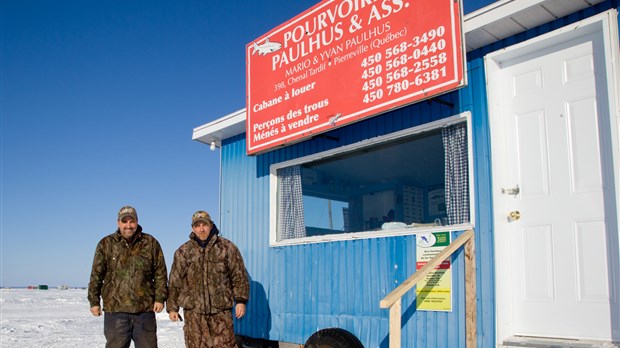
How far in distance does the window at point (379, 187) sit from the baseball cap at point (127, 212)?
6.24 ft

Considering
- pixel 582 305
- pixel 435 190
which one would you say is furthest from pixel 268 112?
pixel 582 305

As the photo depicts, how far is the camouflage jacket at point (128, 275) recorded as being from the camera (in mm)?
5719

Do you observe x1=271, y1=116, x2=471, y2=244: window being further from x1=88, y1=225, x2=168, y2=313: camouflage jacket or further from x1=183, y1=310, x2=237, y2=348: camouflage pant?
x1=88, y1=225, x2=168, y2=313: camouflage jacket

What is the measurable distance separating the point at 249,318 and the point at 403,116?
338cm

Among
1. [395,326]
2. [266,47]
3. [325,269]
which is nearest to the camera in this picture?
[395,326]

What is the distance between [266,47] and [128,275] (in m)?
3.18

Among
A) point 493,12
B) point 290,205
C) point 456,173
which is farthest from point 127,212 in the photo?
point 493,12

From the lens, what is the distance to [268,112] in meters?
6.92

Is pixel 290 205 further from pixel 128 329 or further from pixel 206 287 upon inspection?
pixel 128 329

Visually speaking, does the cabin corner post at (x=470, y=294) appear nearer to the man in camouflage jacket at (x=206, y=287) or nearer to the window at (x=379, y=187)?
A: the window at (x=379, y=187)

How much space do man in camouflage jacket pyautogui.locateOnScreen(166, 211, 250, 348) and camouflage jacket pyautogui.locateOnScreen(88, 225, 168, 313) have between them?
0.19 meters

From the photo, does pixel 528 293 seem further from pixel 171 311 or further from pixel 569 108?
pixel 171 311

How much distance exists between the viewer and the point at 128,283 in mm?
5754

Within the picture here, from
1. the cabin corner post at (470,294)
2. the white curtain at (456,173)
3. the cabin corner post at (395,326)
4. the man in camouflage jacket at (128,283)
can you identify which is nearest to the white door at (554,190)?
the cabin corner post at (470,294)
